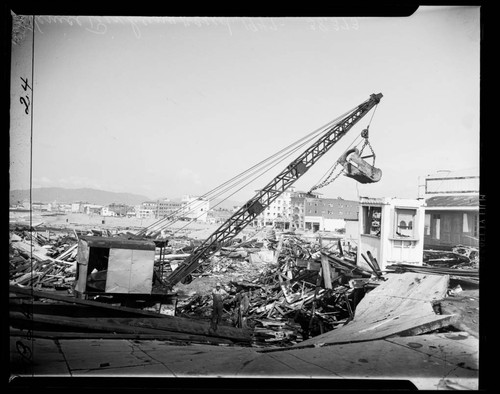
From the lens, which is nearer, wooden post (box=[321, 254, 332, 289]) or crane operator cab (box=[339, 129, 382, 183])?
wooden post (box=[321, 254, 332, 289])

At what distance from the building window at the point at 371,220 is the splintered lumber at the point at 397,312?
15.4 ft

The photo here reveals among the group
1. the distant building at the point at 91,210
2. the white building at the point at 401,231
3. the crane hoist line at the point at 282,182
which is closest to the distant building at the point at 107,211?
the distant building at the point at 91,210

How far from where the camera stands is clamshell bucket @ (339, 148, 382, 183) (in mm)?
13914

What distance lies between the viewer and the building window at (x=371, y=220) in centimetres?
1316

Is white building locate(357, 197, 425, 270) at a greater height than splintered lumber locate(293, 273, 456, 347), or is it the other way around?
white building locate(357, 197, 425, 270)

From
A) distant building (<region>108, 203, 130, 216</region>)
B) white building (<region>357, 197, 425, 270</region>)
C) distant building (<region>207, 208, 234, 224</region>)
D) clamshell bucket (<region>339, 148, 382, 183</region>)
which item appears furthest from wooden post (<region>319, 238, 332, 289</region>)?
distant building (<region>108, 203, 130, 216</region>)

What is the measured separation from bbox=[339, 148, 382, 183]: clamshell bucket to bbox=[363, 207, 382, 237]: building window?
1471mm

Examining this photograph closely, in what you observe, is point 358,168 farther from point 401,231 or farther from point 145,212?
point 145,212

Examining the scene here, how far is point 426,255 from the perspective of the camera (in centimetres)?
1348

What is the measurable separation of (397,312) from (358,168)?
8.19 meters

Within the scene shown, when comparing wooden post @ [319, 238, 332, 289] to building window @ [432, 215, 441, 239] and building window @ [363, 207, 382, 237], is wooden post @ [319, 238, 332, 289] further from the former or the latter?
building window @ [432, 215, 441, 239]

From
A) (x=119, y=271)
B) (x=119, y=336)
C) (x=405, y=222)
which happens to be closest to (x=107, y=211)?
(x=119, y=271)
